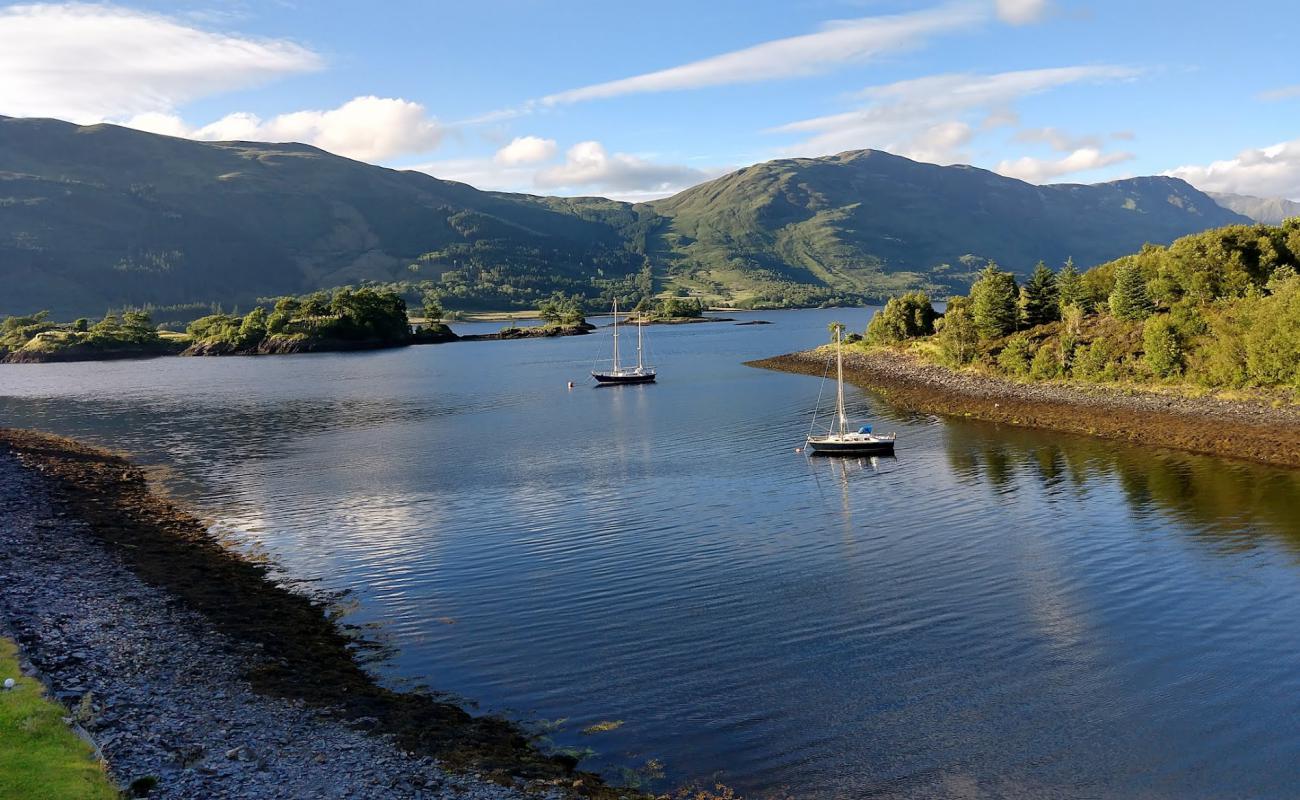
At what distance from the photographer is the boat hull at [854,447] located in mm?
74312

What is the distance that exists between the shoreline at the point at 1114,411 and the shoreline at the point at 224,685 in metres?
62.5

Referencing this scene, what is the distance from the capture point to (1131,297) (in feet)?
339

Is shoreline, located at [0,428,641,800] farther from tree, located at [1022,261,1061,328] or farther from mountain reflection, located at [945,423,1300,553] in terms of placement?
tree, located at [1022,261,1061,328]

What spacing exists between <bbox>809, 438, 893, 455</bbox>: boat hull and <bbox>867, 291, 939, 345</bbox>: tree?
85322 millimetres

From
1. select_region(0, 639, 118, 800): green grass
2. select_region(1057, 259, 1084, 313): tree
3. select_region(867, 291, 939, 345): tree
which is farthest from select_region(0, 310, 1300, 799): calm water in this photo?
select_region(867, 291, 939, 345): tree

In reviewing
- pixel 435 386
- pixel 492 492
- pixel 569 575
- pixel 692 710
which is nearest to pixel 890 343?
pixel 435 386

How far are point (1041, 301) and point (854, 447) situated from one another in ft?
205

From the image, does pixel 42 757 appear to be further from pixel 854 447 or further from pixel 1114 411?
pixel 1114 411

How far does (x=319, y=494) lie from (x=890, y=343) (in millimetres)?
117997

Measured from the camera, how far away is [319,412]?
115750mm

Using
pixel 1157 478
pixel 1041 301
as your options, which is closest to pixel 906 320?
pixel 1041 301

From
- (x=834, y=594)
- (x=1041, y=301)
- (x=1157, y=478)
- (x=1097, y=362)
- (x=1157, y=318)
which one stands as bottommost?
(x=834, y=594)

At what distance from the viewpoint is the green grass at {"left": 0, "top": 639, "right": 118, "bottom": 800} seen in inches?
750

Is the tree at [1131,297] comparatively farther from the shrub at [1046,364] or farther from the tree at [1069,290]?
the tree at [1069,290]
